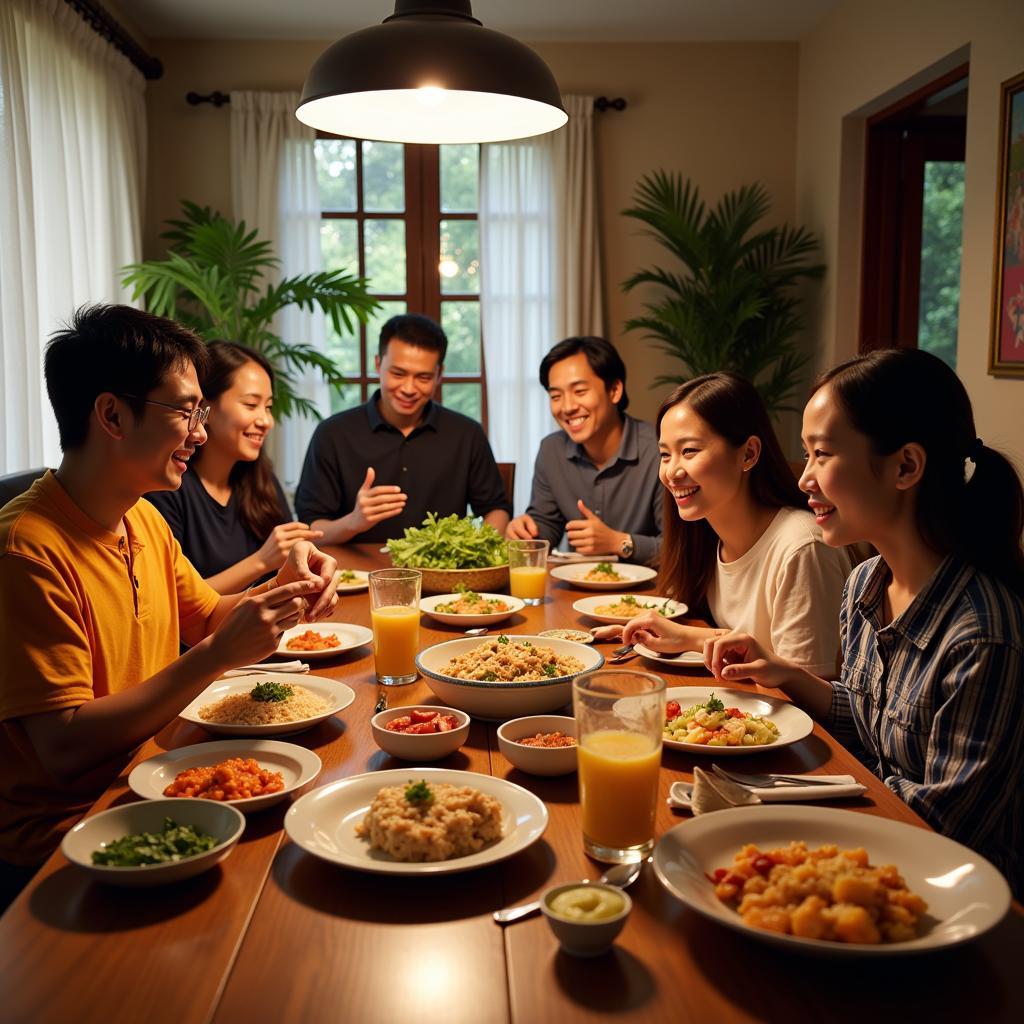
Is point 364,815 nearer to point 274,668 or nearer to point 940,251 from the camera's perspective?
point 274,668

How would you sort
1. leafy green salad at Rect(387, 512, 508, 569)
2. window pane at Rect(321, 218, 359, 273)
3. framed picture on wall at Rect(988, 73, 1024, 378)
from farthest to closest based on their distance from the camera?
window pane at Rect(321, 218, 359, 273) → framed picture on wall at Rect(988, 73, 1024, 378) → leafy green salad at Rect(387, 512, 508, 569)

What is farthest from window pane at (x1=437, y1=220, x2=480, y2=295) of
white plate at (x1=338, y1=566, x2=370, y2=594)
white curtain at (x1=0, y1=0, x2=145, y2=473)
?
white plate at (x1=338, y1=566, x2=370, y2=594)

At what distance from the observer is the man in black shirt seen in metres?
3.66

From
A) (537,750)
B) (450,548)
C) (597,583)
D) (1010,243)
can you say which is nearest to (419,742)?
(537,750)

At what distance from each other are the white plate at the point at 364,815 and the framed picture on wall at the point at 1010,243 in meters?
2.83

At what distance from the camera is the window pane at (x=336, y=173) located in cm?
559

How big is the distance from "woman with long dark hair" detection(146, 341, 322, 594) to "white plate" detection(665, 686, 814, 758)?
1.45m

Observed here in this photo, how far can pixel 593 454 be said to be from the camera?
370 centimetres

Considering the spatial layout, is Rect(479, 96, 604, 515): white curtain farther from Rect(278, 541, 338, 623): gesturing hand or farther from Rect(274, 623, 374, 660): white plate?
Rect(278, 541, 338, 623): gesturing hand

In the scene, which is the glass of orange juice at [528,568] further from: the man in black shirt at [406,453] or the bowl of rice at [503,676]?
the man in black shirt at [406,453]

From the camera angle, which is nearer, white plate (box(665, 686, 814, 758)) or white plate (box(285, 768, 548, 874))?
white plate (box(285, 768, 548, 874))

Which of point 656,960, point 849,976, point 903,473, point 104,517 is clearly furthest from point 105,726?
point 903,473

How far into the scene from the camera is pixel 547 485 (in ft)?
12.4

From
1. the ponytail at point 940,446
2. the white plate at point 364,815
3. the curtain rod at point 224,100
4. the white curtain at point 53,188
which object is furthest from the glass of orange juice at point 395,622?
the curtain rod at point 224,100
